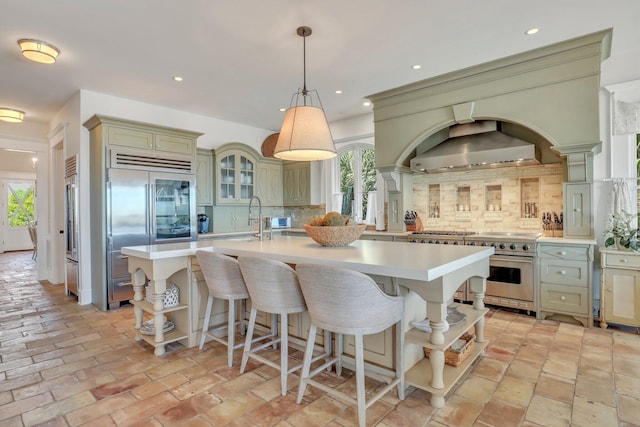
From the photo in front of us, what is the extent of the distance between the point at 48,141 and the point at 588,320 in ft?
27.2

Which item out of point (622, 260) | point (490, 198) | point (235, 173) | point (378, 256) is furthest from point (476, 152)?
point (235, 173)

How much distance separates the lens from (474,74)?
3992 mm

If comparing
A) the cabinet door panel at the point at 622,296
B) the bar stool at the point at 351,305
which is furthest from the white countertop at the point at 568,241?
the bar stool at the point at 351,305

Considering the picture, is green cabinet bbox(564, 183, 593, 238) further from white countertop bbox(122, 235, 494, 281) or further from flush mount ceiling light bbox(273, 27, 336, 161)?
flush mount ceiling light bbox(273, 27, 336, 161)

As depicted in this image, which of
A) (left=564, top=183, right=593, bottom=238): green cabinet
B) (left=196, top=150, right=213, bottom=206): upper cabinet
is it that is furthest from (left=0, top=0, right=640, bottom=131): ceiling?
(left=564, top=183, right=593, bottom=238): green cabinet

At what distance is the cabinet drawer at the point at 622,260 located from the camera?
3.24 m

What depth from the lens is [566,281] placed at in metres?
3.52

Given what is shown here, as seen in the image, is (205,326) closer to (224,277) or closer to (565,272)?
(224,277)

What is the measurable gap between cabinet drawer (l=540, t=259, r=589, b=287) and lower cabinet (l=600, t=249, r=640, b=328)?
0.16 m

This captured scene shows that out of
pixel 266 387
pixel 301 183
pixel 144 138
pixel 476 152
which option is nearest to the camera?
pixel 266 387

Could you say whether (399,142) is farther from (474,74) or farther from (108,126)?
(108,126)

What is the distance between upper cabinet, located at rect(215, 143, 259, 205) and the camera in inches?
224

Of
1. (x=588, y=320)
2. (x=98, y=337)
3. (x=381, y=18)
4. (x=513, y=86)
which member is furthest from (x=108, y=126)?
(x=588, y=320)

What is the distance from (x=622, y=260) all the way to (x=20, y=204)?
14175mm
